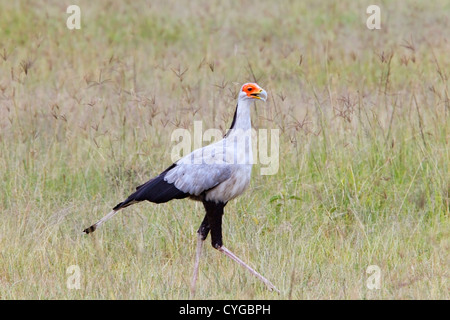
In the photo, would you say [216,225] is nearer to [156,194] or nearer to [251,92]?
[156,194]

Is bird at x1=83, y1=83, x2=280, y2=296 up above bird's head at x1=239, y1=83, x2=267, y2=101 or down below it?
below

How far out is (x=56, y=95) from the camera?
8.57m

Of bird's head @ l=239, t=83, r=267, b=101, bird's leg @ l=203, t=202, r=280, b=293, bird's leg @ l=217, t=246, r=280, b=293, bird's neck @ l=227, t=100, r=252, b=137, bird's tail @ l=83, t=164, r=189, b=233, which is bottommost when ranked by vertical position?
bird's leg @ l=217, t=246, r=280, b=293

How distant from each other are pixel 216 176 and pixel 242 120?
43 centimetres

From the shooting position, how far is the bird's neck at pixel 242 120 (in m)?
5.32

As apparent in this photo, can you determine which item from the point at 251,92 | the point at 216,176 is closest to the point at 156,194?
the point at 216,176

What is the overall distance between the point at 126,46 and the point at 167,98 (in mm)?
2693

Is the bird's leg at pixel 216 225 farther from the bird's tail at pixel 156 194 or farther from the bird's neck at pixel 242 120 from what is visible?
the bird's neck at pixel 242 120

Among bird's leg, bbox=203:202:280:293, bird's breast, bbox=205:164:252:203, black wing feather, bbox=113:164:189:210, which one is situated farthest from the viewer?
bird's leg, bbox=203:202:280:293

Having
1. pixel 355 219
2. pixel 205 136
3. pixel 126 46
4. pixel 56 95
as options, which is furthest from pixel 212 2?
pixel 355 219

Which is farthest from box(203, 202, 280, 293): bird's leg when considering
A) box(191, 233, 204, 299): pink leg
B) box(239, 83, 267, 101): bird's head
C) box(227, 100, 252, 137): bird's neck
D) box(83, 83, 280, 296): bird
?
box(239, 83, 267, 101): bird's head

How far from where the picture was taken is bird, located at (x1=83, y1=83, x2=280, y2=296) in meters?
5.26

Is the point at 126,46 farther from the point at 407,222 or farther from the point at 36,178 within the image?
the point at 407,222

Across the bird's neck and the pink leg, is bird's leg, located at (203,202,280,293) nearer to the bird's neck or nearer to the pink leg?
the pink leg
